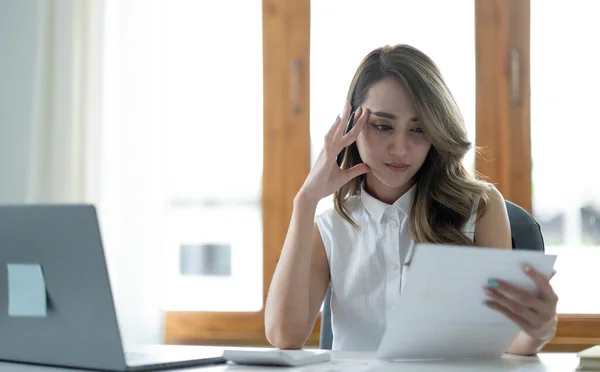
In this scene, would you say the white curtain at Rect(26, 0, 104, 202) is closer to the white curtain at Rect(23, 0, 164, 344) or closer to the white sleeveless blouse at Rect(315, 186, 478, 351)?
the white curtain at Rect(23, 0, 164, 344)

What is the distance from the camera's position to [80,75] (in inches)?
116

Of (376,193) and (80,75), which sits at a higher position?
(80,75)

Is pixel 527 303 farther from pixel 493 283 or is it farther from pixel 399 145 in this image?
pixel 399 145

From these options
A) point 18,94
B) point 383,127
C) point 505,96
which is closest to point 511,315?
point 383,127

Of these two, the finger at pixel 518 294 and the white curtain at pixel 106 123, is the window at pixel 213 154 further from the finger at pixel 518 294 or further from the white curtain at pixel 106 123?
the finger at pixel 518 294

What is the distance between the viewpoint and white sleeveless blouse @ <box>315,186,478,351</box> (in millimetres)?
1737

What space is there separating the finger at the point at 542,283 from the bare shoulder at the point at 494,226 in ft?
1.44

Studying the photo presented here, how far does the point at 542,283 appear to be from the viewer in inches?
47.8

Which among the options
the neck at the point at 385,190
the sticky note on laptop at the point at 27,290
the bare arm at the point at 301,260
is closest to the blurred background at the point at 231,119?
the neck at the point at 385,190

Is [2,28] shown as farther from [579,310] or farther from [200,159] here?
[579,310]

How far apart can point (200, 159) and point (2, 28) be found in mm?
891

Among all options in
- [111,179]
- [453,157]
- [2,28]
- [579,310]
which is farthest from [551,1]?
[2,28]

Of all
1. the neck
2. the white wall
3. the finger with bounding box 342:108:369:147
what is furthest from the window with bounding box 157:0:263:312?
the finger with bounding box 342:108:369:147

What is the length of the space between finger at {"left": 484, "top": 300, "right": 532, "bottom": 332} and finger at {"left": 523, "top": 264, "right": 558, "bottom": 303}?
49 mm
